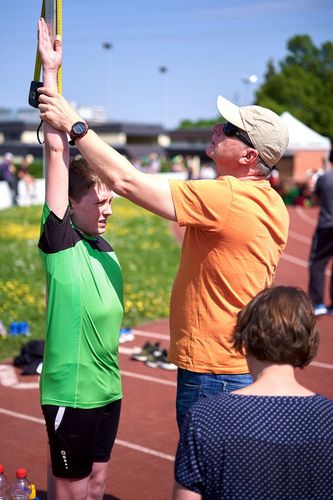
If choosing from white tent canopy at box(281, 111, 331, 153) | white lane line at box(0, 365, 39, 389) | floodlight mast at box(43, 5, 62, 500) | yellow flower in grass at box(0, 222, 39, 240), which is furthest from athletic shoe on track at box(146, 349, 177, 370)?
white tent canopy at box(281, 111, 331, 153)

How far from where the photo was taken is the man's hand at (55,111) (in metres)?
2.73

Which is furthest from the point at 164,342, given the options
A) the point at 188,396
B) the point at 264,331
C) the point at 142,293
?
the point at 264,331

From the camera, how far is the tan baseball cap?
9.78 ft

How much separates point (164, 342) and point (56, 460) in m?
5.51

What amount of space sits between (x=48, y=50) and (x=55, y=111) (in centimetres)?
28

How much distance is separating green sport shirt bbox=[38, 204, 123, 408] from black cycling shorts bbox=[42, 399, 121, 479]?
38 mm

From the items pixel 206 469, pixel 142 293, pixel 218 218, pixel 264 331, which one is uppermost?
pixel 218 218

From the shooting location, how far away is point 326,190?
→ 9.43m

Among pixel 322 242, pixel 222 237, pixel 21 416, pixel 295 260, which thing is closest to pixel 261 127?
pixel 222 237

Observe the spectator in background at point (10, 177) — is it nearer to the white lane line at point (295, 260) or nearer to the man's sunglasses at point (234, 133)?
the white lane line at point (295, 260)

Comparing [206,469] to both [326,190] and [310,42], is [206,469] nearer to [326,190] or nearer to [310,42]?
[326,190]

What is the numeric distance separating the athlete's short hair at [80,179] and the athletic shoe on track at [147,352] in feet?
15.6

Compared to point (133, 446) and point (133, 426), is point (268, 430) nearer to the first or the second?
point (133, 446)

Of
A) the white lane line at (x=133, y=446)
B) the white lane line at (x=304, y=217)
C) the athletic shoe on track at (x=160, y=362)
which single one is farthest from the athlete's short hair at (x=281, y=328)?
the white lane line at (x=304, y=217)
